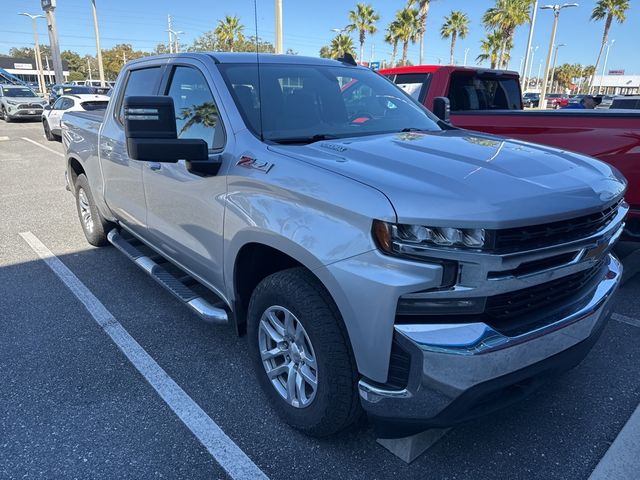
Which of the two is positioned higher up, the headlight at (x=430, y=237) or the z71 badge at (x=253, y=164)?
the z71 badge at (x=253, y=164)

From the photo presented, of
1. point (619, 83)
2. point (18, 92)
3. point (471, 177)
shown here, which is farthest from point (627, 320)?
point (619, 83)

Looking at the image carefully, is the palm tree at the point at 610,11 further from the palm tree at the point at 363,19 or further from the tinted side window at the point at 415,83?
the tinted side window at the point at 415,83

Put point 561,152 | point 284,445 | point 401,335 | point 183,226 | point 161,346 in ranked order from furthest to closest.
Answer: point 161,346
point 183,226
point 561,152
point 284,445
point 401,335

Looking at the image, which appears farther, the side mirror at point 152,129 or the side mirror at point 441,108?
the side mirror at point 441,108

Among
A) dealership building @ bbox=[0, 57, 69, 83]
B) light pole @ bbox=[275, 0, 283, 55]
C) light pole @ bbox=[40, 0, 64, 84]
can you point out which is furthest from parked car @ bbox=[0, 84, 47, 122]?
dealership building @ bbox=[0, 57, 69, 83]

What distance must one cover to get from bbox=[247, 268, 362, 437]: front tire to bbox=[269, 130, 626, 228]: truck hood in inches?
22.5

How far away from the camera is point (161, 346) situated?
342 cm

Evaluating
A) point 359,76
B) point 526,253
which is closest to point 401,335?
point 526,253

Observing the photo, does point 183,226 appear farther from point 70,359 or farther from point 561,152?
point 561,152

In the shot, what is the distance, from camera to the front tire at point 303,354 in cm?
211

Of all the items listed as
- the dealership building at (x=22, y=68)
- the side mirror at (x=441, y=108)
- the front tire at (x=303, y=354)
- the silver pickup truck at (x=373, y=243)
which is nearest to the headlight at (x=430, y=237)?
Answer: the silver pickup truck at (x=373, y=243)

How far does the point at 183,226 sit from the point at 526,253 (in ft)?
7.09

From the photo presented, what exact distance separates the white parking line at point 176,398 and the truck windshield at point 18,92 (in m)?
24.9

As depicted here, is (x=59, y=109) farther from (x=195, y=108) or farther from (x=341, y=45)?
(x=341, y=45)
